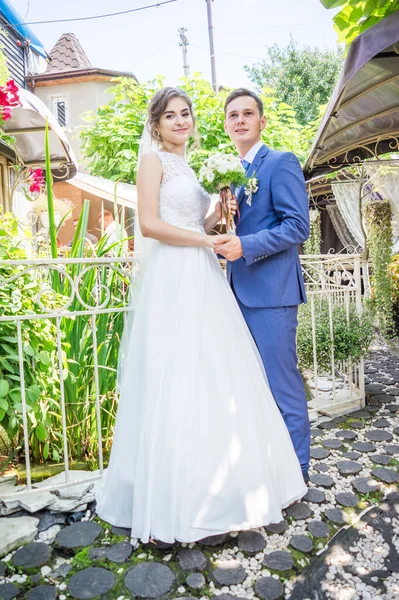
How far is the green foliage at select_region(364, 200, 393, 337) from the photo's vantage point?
240 inches

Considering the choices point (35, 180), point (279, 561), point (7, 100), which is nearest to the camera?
point (279, 561)

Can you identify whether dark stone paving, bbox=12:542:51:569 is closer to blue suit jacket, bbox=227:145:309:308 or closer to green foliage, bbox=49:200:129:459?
green foliage, bbox=49:200:129:459

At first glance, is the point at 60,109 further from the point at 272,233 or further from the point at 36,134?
the point at 272,233

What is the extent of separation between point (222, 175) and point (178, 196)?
237 mm

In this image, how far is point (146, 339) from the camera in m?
2.14

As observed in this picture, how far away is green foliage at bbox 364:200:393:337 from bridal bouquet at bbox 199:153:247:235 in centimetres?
446

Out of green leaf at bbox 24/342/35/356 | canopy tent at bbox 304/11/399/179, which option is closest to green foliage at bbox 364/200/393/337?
canopy tent at bbox 304/11/399/179

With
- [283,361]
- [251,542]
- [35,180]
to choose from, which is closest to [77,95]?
[35,180]

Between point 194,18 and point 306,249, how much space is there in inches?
372

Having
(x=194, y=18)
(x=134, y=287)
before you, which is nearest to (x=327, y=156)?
(x=134, y=287)

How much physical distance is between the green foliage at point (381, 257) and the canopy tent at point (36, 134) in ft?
13.5

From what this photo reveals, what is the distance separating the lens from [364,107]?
3.78 metres

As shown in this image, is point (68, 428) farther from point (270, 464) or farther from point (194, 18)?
point (194, 18)

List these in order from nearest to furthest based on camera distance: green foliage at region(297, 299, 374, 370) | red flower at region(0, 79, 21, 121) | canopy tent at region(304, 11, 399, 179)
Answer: canopy tent at region(304, 11, 399, 179), red flower at region(0, 79, 21, 121), green foliage at region(297, 299, 374, 370)
